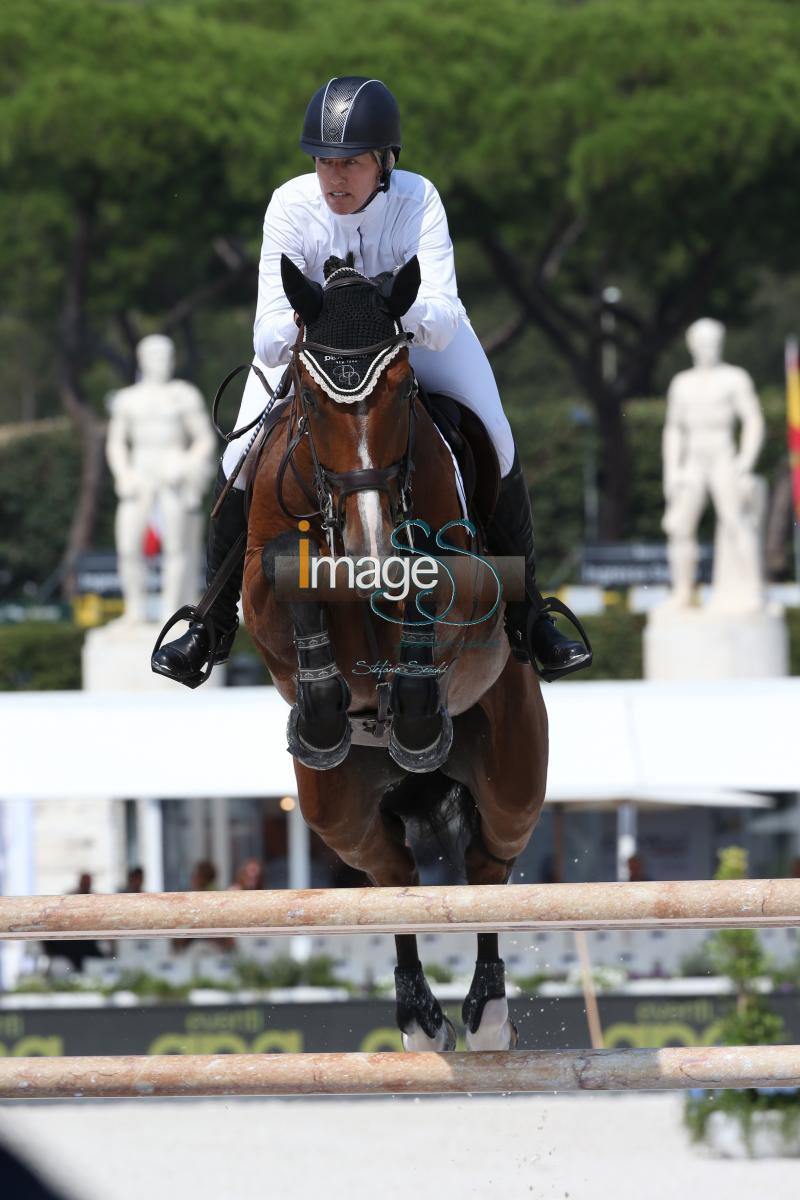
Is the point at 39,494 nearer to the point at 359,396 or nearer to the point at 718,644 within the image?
the point at 718,644

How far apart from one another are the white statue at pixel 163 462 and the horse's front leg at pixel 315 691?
38.8 ft

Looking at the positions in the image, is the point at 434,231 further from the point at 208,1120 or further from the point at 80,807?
the point at 80,807

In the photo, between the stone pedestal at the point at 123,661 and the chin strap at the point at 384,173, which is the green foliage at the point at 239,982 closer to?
the stone pedestal at the point at 123,661

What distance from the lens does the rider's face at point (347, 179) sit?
15.9 feet

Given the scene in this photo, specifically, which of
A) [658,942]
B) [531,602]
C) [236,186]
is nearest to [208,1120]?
[658,942]

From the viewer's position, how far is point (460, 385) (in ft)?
17.5

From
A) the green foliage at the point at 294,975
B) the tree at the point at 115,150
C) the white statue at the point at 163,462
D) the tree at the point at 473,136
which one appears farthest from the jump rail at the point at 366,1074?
the tree at the point at 115,150

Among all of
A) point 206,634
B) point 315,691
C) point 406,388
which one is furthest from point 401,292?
point 206,634

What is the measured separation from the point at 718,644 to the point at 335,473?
1291 centimetres

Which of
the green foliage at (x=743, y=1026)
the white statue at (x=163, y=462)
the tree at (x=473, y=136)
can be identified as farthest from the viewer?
the tree at (x=473, y=136)

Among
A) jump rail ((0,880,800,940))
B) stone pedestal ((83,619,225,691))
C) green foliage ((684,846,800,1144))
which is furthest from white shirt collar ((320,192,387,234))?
stone pedestal ((83,619,225,691))

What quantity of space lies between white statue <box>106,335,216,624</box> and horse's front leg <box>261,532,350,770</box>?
11833mm

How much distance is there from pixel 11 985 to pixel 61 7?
21.7 meters

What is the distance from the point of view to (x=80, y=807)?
69.6 ft
